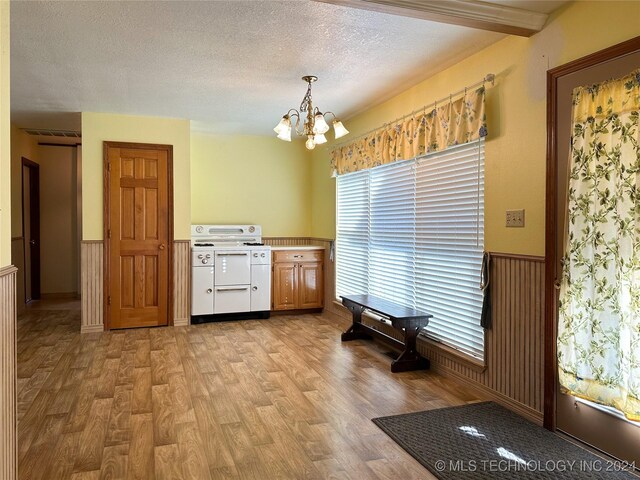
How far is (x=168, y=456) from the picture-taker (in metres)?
2.36

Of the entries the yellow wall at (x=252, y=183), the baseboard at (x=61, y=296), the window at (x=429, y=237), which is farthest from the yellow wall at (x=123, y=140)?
the baseboard at (x=61, y=296)

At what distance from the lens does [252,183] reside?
20.8 feet

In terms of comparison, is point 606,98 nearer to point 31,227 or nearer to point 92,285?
point 92,285

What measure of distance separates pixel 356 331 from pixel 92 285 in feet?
9.57

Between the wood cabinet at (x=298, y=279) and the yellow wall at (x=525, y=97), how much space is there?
3.06 meters

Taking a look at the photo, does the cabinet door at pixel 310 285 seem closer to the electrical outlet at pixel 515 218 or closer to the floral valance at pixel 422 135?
the floral valance at pixel 422 135

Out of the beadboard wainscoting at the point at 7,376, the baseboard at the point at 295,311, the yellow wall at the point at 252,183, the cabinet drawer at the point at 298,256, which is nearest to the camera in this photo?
the beadboard wainscoting at the point at 7,376

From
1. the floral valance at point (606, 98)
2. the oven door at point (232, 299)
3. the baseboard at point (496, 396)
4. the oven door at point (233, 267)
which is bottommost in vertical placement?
the baseboard at point (496, 396)

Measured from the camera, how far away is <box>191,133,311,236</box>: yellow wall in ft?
20.1

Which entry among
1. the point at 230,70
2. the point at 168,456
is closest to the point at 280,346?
the point at 168,456

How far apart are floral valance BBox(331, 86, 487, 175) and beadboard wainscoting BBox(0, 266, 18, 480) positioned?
279 centimetres

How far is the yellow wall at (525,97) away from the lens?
94.0 inches

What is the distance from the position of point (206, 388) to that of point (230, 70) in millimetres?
2425

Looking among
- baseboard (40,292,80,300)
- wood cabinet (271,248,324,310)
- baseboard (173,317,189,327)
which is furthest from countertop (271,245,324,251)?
baseboard (40,292,80,300)
